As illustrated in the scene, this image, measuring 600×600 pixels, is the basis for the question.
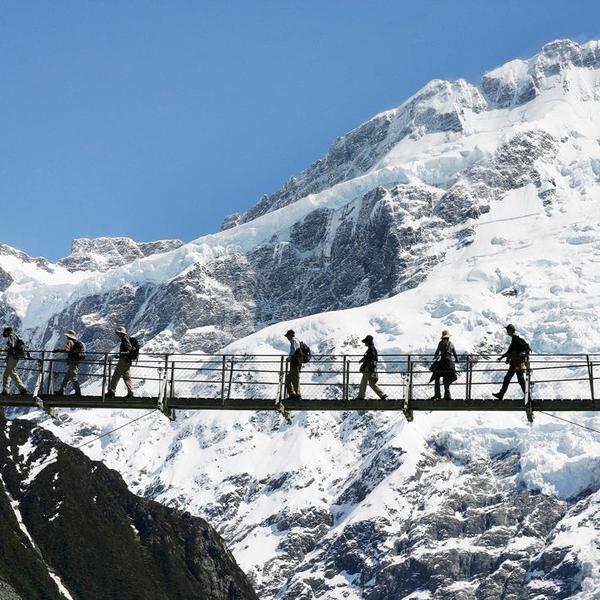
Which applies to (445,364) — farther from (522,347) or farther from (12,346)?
(12,346)

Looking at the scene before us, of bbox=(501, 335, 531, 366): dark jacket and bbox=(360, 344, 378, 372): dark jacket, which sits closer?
bbox=(501, 335, 531, 366): dark jacket

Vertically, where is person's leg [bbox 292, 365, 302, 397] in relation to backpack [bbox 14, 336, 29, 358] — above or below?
below

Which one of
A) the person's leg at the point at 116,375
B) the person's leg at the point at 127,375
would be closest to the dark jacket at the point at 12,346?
the person's leg at the point at 116,375

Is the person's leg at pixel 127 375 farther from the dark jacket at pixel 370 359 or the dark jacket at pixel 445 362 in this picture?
the dark jacket at pixel 445 362

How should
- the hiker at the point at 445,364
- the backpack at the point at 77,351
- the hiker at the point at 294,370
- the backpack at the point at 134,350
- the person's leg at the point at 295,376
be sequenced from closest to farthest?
1. the backpack at the point at 134,350
2. the backpack at the point at 77,351
3. the hiker at the point at 294,370
4. the hiker at the point at 445,364
5. the person's leg at the point at 295,376

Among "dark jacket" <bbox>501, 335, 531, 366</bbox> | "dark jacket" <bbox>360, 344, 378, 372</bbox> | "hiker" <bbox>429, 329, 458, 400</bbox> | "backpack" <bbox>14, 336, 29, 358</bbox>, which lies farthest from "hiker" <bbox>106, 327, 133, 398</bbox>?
"dark jacket" <bbox>501, 335, 531, 366</bbox>

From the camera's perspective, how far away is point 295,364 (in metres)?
56.0

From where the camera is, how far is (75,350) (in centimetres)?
5522

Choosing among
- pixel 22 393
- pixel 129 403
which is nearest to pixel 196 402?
pixel 129 403

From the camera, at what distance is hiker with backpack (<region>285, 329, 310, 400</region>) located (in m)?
55.8

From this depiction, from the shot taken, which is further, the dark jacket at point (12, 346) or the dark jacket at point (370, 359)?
the dark jacket at point (370, 359)

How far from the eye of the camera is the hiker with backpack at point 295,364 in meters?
55.8

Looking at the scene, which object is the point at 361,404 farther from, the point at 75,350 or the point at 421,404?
the point at 75,350

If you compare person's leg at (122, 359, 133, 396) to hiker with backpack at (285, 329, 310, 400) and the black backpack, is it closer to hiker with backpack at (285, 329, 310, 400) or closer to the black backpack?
hiker with backpack at (285, 329, 310, 400)
